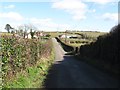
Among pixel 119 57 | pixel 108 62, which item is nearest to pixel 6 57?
pixel 119 57

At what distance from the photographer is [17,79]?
14727 mm

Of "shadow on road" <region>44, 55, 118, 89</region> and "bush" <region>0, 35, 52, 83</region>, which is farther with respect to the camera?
"shadow on road" <region>44, 55, 118, 89</region>

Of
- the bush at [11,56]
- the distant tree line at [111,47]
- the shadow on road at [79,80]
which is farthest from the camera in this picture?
the distant tree line at [111,47]

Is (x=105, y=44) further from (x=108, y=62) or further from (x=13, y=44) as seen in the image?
(x=13, y=44)

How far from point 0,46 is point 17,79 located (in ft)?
11.6

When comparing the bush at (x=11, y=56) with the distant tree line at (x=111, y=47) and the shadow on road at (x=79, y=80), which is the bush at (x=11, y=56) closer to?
the shadow on road at (x=79, y=80)

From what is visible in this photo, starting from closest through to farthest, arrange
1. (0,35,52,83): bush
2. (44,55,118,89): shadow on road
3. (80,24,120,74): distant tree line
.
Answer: (0,35,52,83): bush, (44,55,118,89): shadow on road, (80,24,120,74): distant tree line

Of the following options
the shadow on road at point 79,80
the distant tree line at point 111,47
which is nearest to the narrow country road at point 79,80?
the shadow on road at point 79,80

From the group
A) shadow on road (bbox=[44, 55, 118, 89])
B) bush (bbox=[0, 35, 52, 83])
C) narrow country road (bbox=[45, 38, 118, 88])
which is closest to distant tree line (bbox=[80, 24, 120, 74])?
narrow country road (bbox=[45, 38, 118, 88])

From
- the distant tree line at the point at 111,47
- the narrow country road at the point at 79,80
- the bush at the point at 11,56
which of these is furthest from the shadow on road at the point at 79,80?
the bush at the point at 11,56

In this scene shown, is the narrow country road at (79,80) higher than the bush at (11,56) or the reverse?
the reverse

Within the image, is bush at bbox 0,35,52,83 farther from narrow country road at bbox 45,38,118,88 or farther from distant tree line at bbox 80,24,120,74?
distant tree line at bbox 80,24,120,74

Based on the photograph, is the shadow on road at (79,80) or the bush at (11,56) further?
the shadow on road at (79,80)

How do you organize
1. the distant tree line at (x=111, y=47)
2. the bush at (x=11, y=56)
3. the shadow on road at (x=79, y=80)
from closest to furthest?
the bush at (x=11, y=56) → the shadow on road at (x=79, y=80) → the distant tree line at (x=111, y=47)
